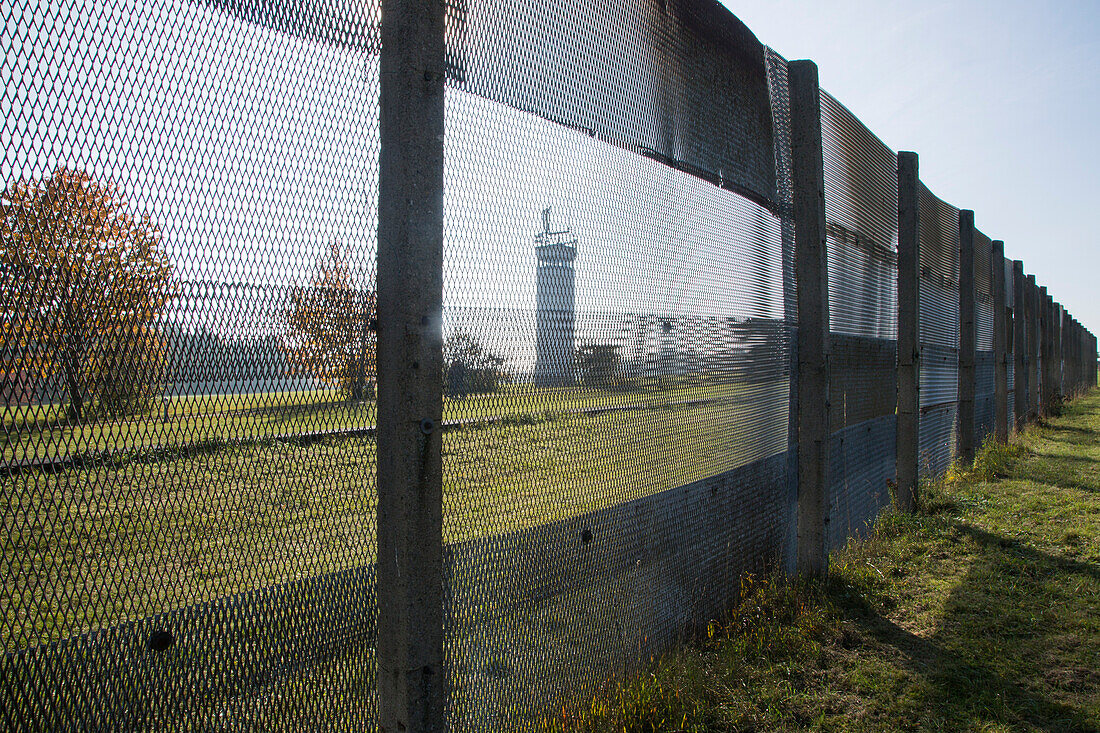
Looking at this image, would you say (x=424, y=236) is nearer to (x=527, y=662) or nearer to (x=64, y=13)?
(x=64, y=13)

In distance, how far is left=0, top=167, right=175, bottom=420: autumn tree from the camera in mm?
1331

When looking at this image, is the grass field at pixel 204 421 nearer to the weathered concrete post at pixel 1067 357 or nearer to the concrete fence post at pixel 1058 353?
the concrete fence post at pixel 1058 353

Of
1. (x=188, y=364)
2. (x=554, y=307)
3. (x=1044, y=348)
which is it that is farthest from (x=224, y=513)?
(x=1044, y=348)

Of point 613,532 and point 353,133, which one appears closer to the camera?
point 353,133

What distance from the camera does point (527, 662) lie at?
93.5 inches

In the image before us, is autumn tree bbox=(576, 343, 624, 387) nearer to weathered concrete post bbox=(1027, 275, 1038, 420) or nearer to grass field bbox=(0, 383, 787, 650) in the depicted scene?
grass field bbox=(0, 383, 787, 650)

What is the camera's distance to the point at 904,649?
3637 millimetres

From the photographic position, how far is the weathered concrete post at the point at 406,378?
1.86 meters

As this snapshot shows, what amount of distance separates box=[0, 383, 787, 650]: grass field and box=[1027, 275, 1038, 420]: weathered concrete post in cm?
1666

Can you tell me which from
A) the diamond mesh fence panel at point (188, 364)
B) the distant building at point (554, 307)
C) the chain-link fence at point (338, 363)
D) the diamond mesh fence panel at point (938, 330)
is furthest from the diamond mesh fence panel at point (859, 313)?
the diamond mesh fence panel at point (188, 364)

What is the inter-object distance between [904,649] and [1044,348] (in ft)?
63.3

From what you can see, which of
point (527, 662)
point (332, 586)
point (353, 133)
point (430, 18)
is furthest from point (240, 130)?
point (527, 662)

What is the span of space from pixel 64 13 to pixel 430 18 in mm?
849

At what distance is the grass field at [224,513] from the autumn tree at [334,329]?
170mm
